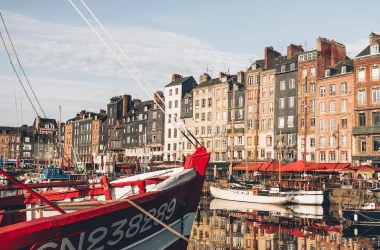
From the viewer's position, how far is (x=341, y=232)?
87.2 feet

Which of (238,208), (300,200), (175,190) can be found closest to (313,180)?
(300,200)

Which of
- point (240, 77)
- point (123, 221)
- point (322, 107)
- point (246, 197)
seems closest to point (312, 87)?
point (322, 107)

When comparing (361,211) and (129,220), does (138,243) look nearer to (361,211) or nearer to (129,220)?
(129,220)

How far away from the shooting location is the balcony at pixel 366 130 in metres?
53.7

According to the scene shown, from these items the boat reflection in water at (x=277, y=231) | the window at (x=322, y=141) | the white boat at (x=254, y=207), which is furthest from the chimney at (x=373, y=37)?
the boat reflection in water at (x=277, y=231)

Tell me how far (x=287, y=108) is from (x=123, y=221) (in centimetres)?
5852

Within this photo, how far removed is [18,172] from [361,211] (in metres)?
47.3

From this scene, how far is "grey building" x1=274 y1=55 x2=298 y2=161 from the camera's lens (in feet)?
211

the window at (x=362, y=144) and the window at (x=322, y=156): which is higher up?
the window at (x=362, y=144)

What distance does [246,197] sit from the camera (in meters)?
47.2

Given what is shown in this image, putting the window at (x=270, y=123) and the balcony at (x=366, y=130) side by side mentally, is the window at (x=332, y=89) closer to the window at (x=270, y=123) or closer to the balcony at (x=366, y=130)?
the balcony at (x=366, y=130)

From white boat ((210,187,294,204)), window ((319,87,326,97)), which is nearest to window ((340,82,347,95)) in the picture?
window ((319,87,326,97))

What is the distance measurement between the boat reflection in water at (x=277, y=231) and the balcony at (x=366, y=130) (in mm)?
18835

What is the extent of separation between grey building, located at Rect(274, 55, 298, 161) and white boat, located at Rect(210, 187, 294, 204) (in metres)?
16.2
